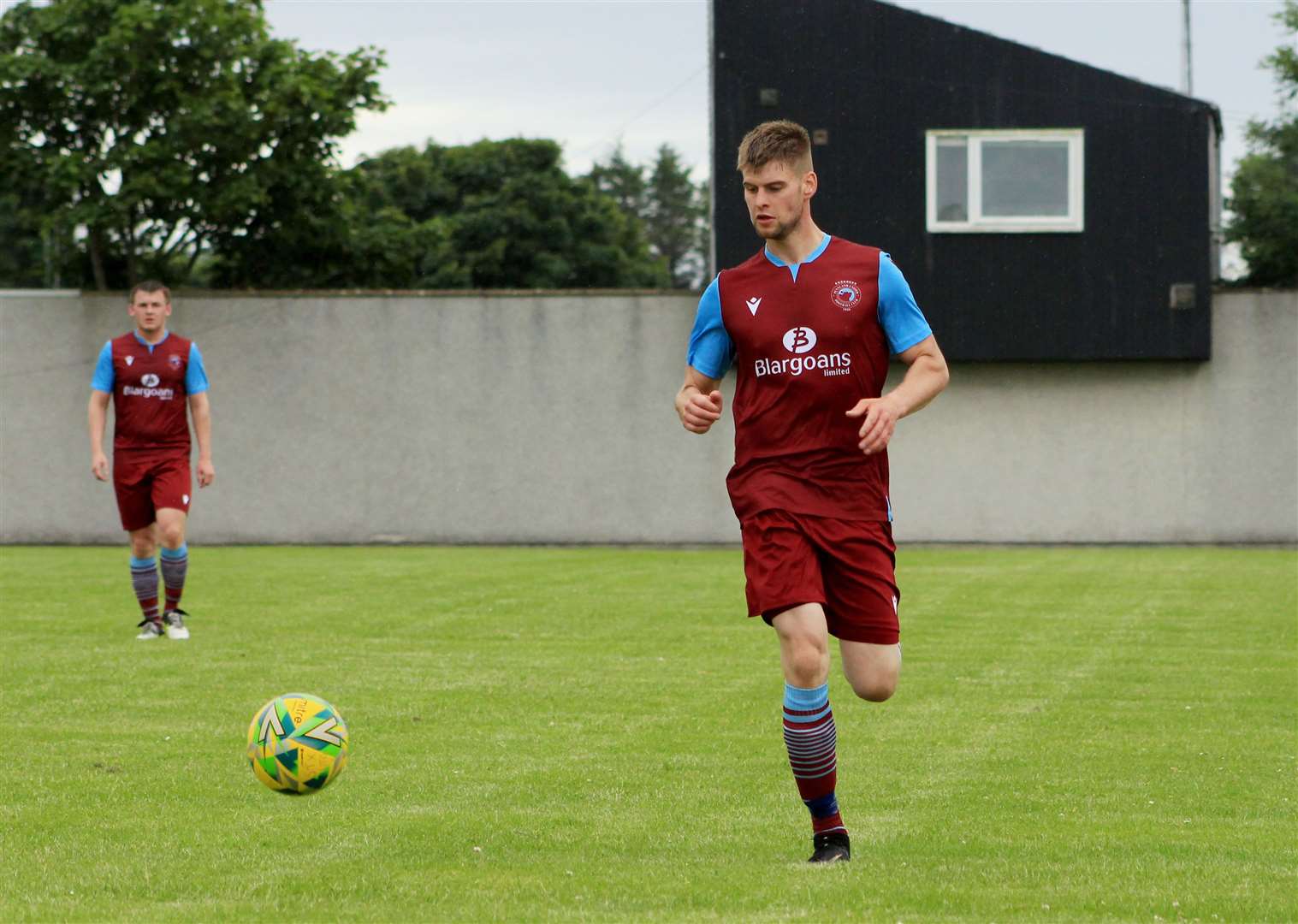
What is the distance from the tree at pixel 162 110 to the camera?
2697 cm

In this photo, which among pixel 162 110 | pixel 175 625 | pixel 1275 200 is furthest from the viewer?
pixel 1275 200

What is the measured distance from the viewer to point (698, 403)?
20.0 feet

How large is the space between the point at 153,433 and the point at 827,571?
8.28 m

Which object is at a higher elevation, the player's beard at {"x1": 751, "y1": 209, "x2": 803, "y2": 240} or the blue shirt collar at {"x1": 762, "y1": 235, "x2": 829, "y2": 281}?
the player's beard at {"x1": 751, "y1": 209, "x2": 803, "y2": 240}

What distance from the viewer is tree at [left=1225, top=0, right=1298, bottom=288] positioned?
1321 inches

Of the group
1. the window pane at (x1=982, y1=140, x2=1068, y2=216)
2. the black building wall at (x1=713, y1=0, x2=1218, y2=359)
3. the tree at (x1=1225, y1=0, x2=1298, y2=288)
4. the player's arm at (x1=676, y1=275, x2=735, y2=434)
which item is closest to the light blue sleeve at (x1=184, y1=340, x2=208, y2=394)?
the player's arm at (x1=676, y1=275, x2=735, y2=434)

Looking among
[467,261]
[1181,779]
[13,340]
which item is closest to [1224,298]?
[13,340]

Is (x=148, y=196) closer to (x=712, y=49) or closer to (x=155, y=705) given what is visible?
(x=712, y=49)

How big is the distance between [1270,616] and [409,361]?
49.1 feet

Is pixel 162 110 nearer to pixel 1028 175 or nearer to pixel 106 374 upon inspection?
pixel 1028 175

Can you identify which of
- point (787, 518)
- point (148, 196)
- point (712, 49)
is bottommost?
point (787, 518)

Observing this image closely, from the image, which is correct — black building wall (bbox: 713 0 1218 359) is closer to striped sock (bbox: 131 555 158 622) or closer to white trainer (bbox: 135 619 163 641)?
striped sock (bbox: 131 555 158 622)

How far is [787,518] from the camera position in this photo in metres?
5.95

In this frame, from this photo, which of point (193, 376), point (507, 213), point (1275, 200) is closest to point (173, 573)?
point (193, 376)
